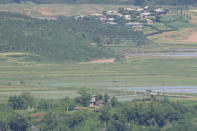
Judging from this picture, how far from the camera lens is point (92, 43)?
83.8 metres

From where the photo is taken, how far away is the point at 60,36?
83000 mm

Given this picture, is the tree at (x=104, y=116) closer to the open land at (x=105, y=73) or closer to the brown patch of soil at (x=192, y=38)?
the open land at (x=105, y=73)

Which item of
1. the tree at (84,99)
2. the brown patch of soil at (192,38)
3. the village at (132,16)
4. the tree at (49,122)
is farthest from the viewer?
the village at (132,16)

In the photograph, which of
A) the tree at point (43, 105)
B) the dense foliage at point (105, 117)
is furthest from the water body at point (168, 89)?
the tree at point (43, 105)

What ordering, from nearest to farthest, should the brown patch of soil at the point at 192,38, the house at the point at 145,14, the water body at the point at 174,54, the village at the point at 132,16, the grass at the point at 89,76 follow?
the grass at the point at 89,76
the water body at the point at 174,54
the brown patch of soil at the point at 192,38
the village at the point at 132,16
the house at the point at 145,14

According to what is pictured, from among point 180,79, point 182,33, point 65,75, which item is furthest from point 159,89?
point 182,33

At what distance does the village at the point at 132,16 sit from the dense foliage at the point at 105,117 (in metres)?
56.7

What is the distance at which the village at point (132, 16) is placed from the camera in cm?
10150

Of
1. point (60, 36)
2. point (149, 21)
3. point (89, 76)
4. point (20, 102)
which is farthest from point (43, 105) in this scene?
point (149, 21)

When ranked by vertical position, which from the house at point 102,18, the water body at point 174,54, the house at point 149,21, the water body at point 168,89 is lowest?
the water body at point 174,54

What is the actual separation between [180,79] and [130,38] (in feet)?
97.1

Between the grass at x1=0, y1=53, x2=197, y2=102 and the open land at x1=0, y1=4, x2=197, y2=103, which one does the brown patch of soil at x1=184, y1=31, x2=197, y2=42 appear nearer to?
the open land at x1=0, y1=4, x2=197, y2=103

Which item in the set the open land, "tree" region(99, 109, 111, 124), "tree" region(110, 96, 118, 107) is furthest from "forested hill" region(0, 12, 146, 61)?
"tree" region(99, 109, 111, 124)

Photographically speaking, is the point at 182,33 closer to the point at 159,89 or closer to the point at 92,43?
the point at 92,43
